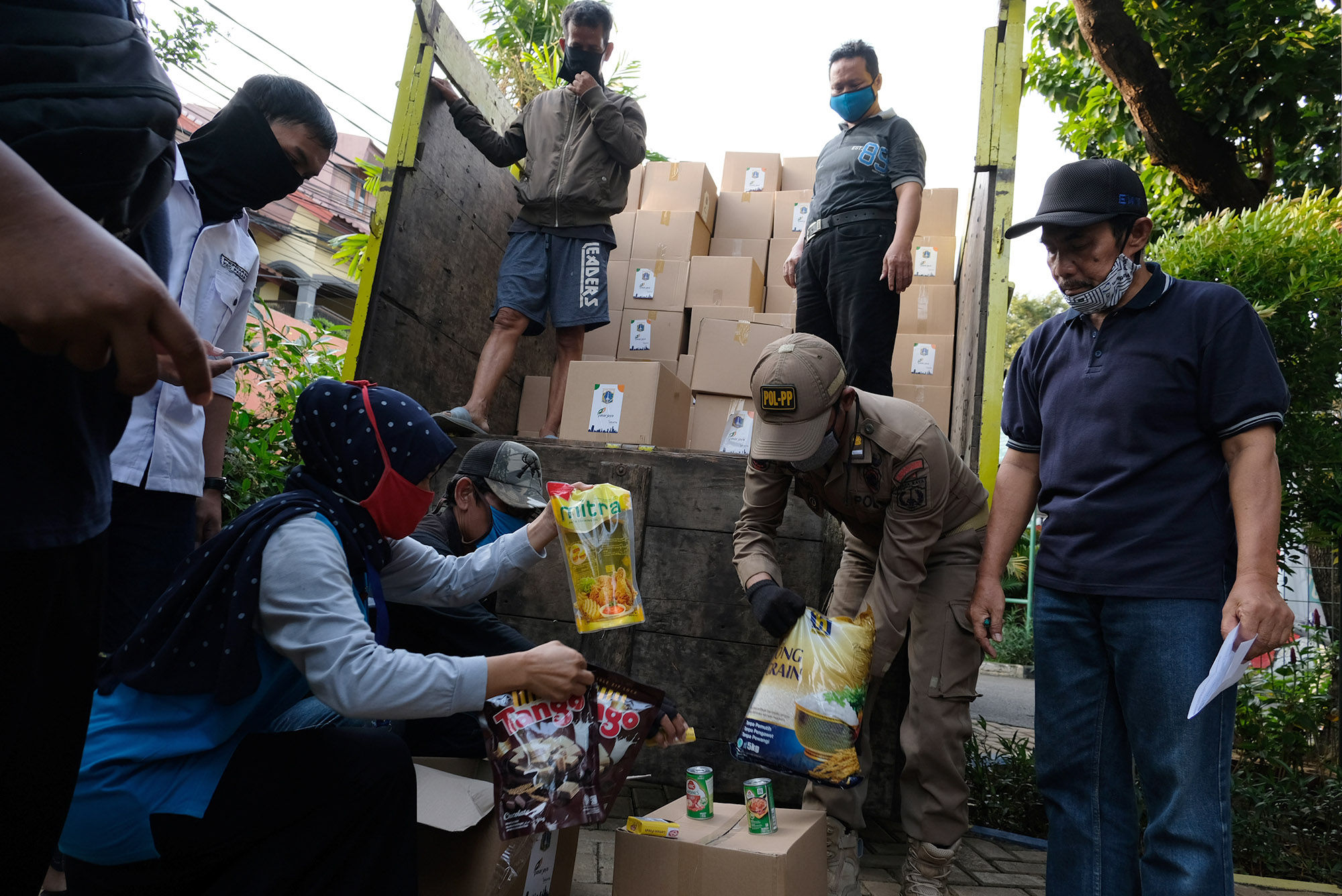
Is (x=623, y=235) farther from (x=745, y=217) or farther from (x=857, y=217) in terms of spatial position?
(x=857, y=217)

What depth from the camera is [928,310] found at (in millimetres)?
4520

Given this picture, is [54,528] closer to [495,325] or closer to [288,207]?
[495,325]

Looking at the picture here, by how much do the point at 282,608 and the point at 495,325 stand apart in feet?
9.07

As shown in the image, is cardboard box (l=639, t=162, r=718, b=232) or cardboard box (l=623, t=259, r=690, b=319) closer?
cardboard box (l=623, t=259, r=690, b=319)

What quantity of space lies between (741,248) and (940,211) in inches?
47.8

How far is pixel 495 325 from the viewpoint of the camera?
4.14m

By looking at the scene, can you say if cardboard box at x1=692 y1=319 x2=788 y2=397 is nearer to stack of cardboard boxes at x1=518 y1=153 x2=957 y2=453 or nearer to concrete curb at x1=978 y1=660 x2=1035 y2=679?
stack of cardboard boxes at x1=518 y1=153 x2=957 y2=453

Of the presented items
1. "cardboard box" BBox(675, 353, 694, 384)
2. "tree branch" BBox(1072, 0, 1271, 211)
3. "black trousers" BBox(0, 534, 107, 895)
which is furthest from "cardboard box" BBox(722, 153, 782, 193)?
"black trousers" BBox(0, 534, 107, 895)

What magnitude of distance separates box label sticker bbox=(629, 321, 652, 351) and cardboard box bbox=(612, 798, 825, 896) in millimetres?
3058

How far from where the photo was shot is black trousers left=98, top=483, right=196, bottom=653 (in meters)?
2.01

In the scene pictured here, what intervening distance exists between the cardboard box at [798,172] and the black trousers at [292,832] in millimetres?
4763

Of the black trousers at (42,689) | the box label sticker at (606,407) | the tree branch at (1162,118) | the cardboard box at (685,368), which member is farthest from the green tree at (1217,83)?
the black trousers at (42,689)

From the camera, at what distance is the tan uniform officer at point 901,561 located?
2.43m

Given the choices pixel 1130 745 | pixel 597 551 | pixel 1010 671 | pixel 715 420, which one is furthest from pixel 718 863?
pixel 1010 671
